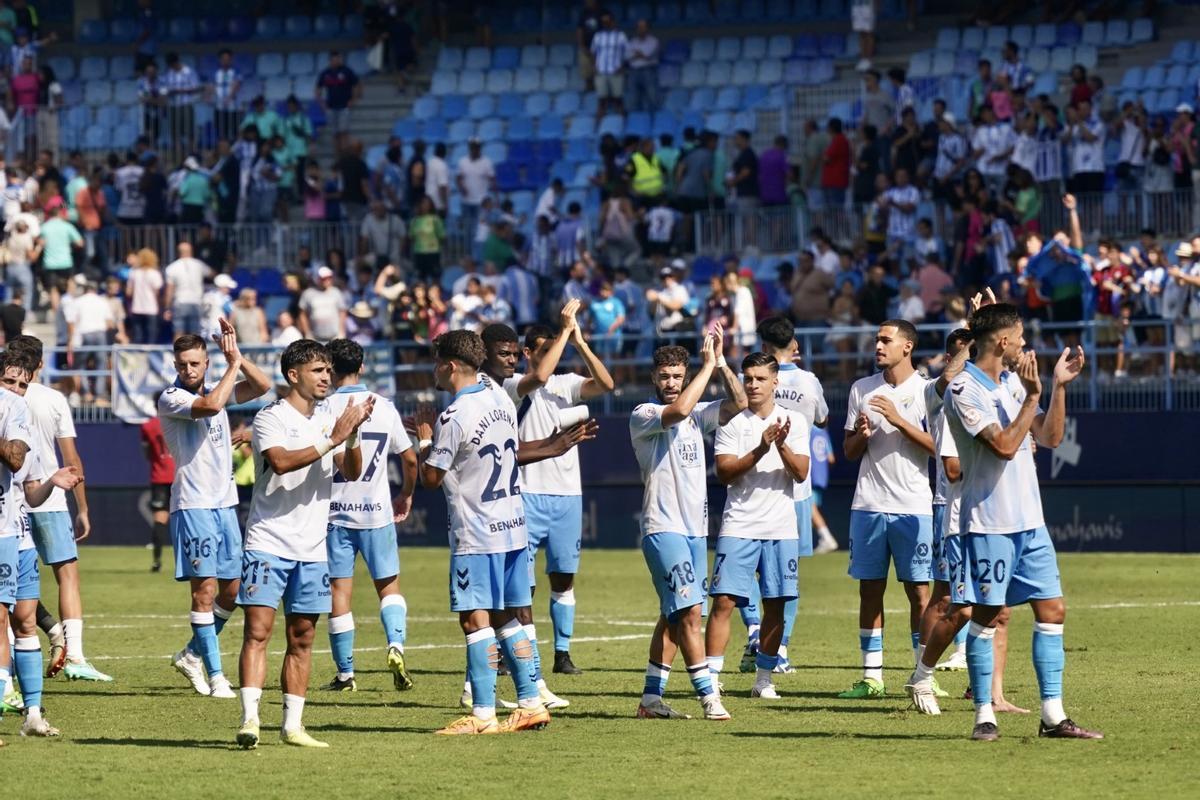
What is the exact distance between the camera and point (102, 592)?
22828mm

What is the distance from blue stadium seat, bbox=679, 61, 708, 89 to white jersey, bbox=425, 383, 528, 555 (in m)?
26.0

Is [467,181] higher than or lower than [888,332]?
higher

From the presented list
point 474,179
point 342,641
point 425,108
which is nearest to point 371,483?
point 342,641

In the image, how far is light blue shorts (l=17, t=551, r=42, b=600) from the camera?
12141 mm

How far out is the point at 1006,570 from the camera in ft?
36.3

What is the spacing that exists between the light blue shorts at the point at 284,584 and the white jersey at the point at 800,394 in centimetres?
419

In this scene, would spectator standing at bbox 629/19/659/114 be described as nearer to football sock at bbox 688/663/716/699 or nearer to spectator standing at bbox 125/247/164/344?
spectator standing at bbox 125/247/164/344

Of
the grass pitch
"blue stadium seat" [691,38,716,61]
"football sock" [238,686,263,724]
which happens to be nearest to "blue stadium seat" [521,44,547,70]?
"blue stadium seat" [691,38,716,61]

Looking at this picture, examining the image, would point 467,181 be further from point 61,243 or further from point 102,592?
point 102,592

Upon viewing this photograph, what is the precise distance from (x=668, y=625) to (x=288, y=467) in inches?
101

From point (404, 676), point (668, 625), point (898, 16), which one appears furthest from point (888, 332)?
point (898, 16)

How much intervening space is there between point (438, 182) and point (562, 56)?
584cm

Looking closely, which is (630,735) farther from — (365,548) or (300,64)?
(300,64)

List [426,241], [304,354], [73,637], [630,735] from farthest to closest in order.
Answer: [426,241]
[73,637]
[630,735]
[304,354]
